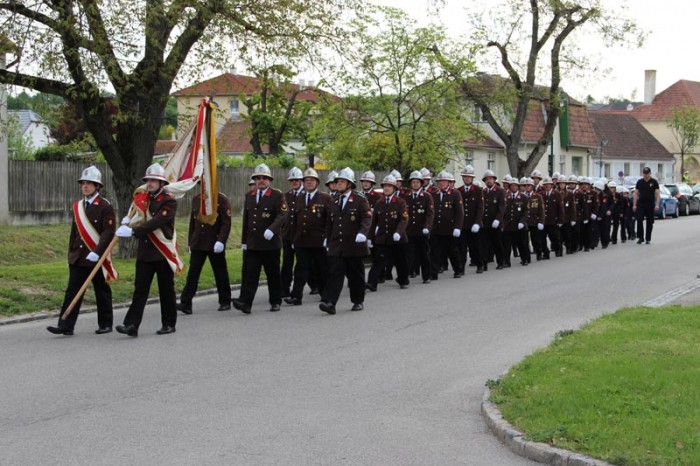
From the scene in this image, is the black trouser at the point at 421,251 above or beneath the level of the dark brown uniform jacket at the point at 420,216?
beneath

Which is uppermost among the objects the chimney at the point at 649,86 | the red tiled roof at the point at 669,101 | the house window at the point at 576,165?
the chimney at the point at 649,86

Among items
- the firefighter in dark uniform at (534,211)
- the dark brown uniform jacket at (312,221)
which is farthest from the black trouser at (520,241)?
the dark brown uniform jacket at (312,221)

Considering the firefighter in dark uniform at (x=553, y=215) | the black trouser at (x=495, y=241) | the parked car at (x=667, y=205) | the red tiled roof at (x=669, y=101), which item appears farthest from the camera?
the red tiled roof at (x=669, y=101)

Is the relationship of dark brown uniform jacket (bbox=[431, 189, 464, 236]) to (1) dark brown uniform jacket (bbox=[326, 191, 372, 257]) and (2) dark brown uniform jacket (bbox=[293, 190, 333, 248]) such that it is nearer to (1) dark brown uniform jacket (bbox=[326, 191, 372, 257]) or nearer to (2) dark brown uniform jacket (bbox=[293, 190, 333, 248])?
(2) dark brown uniform jacket (bbox=[293, 190, 333, 248])

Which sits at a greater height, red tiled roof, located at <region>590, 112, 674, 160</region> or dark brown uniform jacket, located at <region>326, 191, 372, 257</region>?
red tiled roof, located at <region>590, 112, 674, 160</region>

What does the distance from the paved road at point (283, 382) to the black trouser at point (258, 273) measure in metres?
0.33

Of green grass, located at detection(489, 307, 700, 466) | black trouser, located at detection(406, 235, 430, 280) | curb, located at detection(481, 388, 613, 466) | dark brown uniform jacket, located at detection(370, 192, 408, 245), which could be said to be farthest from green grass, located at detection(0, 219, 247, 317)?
curb, located at detection(481, 388, 613, 466)

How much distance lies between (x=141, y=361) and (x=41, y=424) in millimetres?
2667

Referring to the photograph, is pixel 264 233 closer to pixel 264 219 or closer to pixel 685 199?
pixel 264 219

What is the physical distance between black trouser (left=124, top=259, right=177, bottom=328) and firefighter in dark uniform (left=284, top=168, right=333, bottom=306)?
3248 millimetres

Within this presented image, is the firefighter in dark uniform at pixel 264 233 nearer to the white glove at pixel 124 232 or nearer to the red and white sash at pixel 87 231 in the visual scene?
the red and white sash at pixel 87 231

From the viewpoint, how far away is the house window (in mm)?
68188

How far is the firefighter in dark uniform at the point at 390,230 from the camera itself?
17344 millimetres

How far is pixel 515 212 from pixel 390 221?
570 cm
